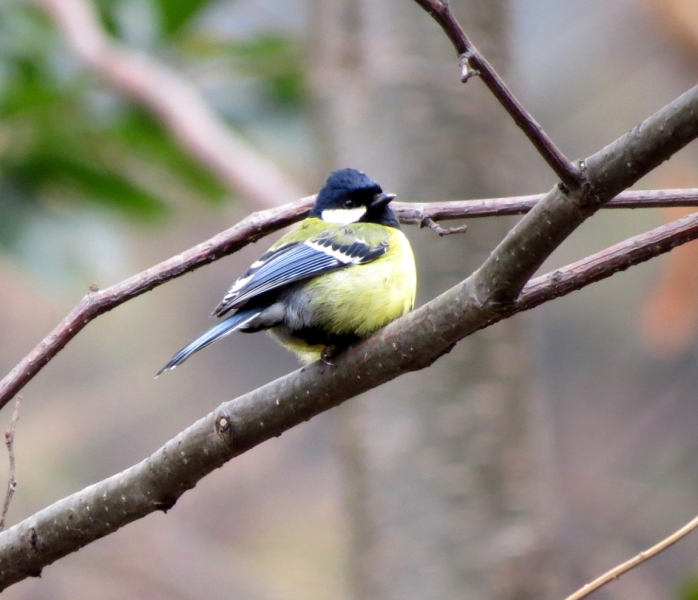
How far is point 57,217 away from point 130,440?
461cm

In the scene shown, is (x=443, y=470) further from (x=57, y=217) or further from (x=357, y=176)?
(x=57, y=217)

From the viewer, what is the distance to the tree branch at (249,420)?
1.73 m

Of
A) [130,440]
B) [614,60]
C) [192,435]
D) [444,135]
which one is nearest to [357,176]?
[444,135]

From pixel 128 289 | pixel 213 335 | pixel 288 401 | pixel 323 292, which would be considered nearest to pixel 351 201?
pixel 323 292

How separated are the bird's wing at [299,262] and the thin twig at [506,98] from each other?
1.02 metres

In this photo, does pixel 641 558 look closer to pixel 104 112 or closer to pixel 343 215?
pixel 343 215

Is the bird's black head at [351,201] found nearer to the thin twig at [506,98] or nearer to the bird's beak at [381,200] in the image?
the bird's beak at [381,200]

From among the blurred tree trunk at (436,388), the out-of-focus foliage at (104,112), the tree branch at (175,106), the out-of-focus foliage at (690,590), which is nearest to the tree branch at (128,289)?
the out-of-focus foliage at (690,590)

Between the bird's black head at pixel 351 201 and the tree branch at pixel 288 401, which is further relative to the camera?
the bird's black head at pixel 351 201

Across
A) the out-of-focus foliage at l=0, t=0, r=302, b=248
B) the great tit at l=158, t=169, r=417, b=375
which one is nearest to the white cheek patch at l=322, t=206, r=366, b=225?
the great tit at l=158, t=169, r=417, b=375

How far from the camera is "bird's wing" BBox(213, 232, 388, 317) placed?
2316 millimetres

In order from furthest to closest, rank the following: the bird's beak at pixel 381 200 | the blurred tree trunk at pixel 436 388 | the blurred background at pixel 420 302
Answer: the blurred background at pixel 420 302
the blurred tree trunk at pixel 436 388
the bird's beak at pixel 381 200

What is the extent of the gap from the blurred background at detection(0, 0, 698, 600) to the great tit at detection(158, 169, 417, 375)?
43.8 inches

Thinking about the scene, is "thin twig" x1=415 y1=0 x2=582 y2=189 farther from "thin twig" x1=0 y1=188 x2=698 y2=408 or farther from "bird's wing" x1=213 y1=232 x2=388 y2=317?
"bird's wing" x1=213 y1=232 x2=388 y2=317
